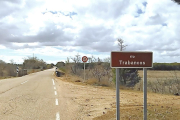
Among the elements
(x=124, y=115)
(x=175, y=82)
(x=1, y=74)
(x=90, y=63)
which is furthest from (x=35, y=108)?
(x=1, y=74)

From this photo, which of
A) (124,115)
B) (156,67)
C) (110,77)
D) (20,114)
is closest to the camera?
(124,115)

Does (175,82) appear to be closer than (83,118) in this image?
No

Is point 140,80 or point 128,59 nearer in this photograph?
point 128,59

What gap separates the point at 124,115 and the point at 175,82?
10.1m

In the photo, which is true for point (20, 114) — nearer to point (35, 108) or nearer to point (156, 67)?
point (35, 108)

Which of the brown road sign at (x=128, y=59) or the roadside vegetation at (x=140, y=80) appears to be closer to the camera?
the brown road sign at (x=128, y=59)

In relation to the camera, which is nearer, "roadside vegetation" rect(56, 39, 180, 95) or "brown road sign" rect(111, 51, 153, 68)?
"brown road sign" rect(111, 51, 153, 68)

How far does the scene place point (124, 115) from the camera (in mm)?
7008

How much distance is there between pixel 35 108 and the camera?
867 cm

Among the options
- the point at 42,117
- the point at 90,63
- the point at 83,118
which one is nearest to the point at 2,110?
the point at 42,117

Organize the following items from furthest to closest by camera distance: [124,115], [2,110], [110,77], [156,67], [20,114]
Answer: [156,67] → [110,77] → [2,110] → [20,114] → [124,115]

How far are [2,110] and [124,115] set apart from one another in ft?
16.2

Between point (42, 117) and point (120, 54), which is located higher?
point (120, 54)

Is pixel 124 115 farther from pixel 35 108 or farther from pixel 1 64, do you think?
pixel 1 64
